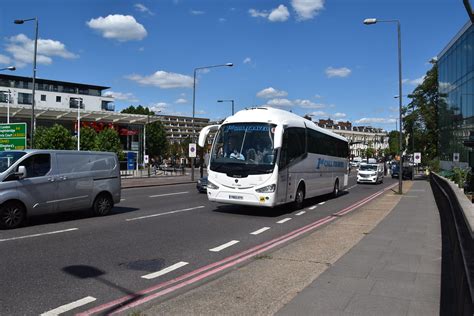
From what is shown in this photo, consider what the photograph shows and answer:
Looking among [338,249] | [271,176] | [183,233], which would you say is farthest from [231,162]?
[338,249]

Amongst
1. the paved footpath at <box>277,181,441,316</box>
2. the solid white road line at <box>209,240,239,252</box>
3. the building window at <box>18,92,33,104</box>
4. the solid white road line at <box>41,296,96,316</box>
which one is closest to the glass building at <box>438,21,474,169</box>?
the paved footpath at <box>277,181,441,316</box>

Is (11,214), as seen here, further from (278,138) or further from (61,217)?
(278,138)

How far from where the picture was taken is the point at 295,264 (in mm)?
6793

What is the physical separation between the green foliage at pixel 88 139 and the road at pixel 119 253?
4838 cm

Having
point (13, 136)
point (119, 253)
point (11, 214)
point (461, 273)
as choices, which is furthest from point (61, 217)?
point (13, 136)

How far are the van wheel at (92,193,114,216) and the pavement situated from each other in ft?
20.1

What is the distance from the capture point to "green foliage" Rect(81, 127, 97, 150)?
5850 cm

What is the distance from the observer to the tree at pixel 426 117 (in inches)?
2055

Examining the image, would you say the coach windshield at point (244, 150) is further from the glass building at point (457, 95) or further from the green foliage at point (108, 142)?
the green foliage at point (108, 142)

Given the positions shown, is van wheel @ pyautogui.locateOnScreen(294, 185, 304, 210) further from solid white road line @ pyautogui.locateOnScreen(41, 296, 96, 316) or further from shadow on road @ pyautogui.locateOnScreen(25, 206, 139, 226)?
solid white road line @ pyautogui.locateOnScreen(41, 296, 96, 316)

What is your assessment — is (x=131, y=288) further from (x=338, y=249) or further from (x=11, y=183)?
(x=11, y=183)

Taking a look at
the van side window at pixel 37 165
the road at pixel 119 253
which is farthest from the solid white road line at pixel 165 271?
the van side window at pixel 37 165

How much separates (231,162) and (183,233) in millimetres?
3842

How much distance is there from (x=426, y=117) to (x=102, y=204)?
48495 mm
